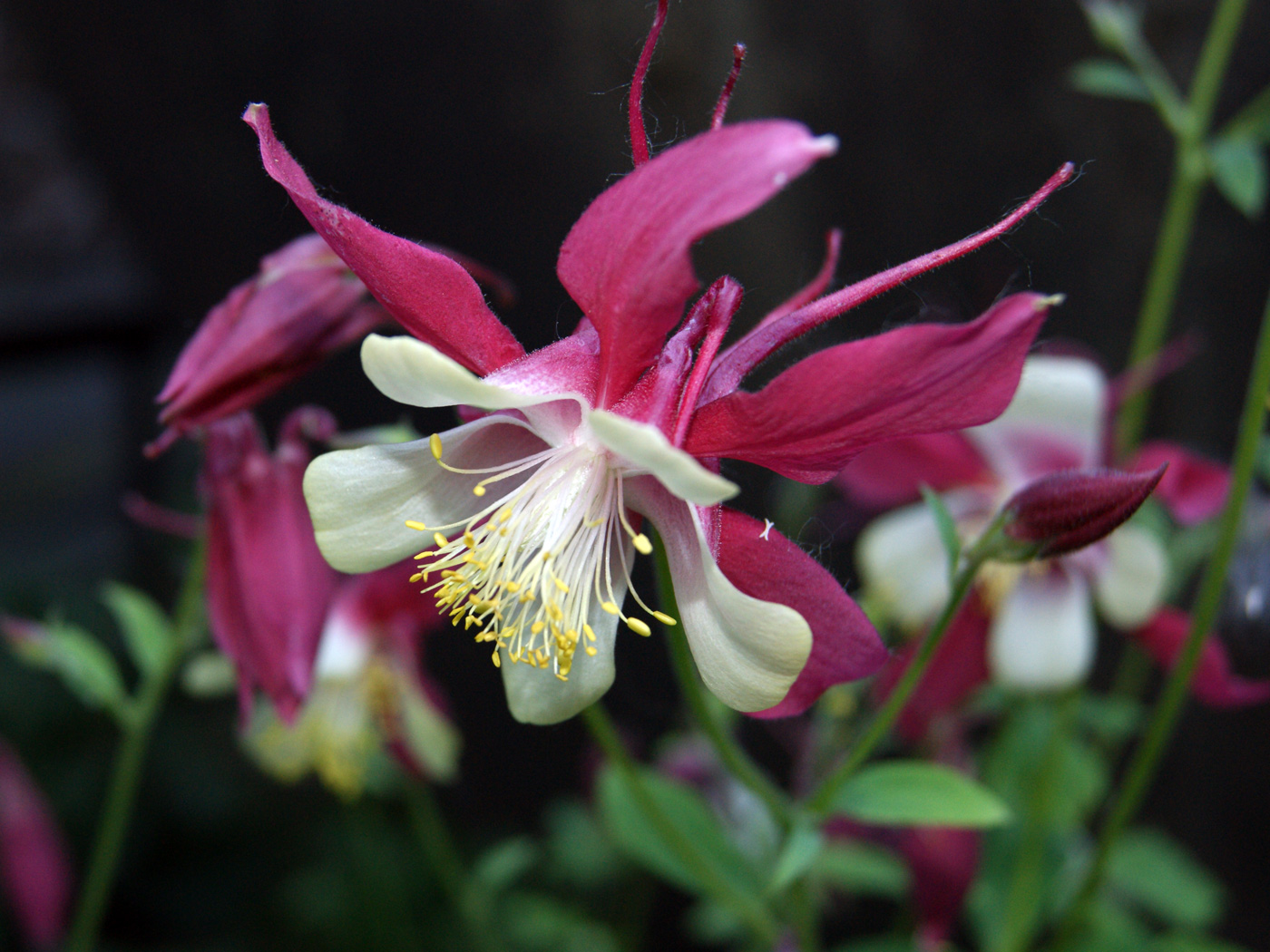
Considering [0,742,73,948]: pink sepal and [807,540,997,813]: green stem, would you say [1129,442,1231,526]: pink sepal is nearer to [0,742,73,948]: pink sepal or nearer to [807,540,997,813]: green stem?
[807,540,997,813]: green stem

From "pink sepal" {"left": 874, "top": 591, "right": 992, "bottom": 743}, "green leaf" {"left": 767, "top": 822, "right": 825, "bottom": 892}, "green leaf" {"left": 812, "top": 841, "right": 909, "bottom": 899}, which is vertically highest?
"green leaf" {"left": 767, "top": 822, "right": 825, "bottom": 892}

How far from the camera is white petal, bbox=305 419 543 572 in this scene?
1.57ft

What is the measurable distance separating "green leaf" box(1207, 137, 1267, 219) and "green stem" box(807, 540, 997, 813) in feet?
1.43

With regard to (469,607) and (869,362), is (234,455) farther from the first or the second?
(869,362)

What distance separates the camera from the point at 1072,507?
0.52 m

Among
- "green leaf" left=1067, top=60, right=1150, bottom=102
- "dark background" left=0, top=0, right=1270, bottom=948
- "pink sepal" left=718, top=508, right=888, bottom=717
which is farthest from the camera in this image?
"dark background" left=0, top=0, right=1270, bottom=948

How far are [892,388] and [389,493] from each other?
0.79 ft

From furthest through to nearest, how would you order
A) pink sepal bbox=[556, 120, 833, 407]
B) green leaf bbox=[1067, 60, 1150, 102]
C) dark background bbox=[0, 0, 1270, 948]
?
dark background bbox=[0, 0, 1270, 948]
green leaf bbox=[1067, 60, 1150, 102]
pink sepal bbox=[556, 120, 833, 407]

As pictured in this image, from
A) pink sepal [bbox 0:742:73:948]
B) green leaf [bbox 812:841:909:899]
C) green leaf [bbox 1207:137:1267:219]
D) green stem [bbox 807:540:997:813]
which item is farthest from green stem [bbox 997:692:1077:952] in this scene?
pink sepal [bbox 0:742:73:948]

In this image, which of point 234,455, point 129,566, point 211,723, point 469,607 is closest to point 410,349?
point 469,607

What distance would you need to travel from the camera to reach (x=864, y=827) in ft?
3.52

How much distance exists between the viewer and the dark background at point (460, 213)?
4.06 ft

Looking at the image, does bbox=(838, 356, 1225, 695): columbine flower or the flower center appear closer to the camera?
the flower center

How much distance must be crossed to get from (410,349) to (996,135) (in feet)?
3.49
